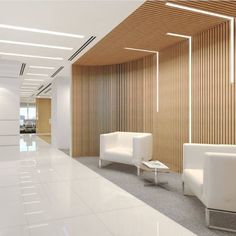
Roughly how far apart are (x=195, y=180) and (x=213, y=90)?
2.14m

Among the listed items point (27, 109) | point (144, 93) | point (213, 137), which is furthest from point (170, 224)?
point (27, 109)

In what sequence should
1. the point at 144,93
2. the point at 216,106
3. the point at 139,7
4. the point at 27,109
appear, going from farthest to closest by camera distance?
1. the point at 27,109
2. the point at 144,93
3. the point at 216,106
4. the point at 139,7

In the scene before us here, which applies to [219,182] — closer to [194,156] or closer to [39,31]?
[194,156]

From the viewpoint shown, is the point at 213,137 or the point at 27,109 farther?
the point at 27,109

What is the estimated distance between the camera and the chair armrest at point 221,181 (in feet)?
8.57

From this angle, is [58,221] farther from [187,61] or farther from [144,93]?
[144,93]

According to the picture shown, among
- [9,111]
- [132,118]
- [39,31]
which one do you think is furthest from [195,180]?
[9,111]

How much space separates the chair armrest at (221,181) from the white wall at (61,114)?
8.04 m

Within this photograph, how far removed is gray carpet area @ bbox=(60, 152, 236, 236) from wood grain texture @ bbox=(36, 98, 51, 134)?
1533cm

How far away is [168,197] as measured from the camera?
372cm

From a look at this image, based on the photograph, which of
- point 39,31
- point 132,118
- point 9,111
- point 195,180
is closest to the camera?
point 195,180

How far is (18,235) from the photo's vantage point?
8.29ft

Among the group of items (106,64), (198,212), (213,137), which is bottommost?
(198,212)

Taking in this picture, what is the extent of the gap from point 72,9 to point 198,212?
3836mm
